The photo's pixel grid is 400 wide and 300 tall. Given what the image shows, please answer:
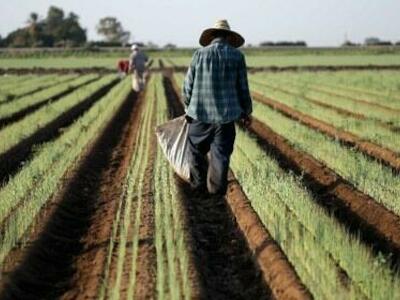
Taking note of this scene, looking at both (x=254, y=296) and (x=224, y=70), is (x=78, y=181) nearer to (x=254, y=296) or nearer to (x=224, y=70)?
(x=224, y=70)

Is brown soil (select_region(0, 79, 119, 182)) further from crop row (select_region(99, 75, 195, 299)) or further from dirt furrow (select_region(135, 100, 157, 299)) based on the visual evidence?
dirt furrow (select_region(135, 100, 157, 299))

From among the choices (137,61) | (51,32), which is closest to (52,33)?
(51,32)

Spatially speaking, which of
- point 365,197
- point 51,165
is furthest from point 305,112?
point 365,197

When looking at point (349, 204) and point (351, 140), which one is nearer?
point (349, 204)

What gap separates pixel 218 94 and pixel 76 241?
2.17m

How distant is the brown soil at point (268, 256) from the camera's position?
170 inches

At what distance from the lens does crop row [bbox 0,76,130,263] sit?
19.3ft

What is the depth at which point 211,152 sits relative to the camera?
726 cm

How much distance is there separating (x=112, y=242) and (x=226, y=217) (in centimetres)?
151

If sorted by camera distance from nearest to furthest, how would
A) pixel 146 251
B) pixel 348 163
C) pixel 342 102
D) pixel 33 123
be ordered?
pixel 146 251
pixel 348 163
pixel 33 123
pixel 342 102

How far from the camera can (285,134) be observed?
37.8ft

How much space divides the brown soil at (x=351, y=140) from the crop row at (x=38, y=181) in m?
4.10

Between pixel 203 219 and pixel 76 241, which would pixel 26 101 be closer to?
pixel 203 219

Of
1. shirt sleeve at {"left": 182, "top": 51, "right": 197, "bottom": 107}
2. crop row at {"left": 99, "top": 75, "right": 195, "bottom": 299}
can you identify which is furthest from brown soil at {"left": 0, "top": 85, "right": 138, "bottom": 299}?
shirt sleeve at {"left": 182, "top": 51, "right": 197, "bottom": 107}
